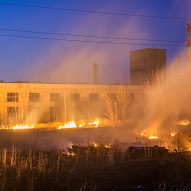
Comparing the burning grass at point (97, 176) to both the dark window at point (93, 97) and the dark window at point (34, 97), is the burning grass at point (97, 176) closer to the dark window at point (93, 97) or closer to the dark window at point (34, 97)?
the dark window at point (34, 97)

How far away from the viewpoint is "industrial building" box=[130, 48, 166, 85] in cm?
6059

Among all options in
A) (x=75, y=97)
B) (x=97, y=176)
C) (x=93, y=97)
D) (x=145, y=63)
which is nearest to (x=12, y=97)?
(x=75, y=97)

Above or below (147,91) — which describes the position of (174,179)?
below

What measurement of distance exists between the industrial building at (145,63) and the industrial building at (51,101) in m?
25.8

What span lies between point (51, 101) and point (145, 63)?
1309 inches

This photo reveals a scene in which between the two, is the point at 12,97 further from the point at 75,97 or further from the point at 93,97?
the point at 93,97

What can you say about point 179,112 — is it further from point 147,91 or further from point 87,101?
point 87,101

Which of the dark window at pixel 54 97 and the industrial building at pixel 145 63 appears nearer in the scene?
the dark window at pixel 54 97

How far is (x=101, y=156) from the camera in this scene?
34.9ft

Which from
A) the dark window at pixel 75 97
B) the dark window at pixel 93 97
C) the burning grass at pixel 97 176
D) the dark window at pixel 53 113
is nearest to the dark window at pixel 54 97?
the dark window at pixel 53 113

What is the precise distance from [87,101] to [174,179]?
1086 inches

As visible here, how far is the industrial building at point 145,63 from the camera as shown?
60594 mm

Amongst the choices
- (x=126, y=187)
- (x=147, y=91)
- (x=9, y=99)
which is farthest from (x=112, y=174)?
(x=147, y=91)

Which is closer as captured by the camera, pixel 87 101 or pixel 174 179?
pixel 174 179
